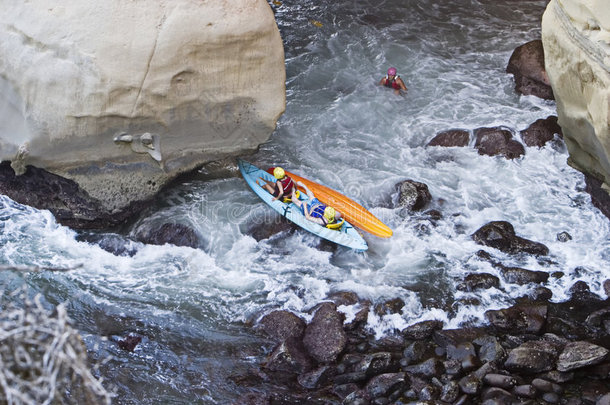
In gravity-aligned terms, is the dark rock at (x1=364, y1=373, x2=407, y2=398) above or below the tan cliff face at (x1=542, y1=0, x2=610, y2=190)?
below

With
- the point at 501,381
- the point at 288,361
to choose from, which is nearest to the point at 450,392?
the point at 501,381

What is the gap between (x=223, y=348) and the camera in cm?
830

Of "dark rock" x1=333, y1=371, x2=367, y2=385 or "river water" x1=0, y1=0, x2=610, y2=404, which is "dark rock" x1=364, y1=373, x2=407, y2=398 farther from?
"river water" x1=0, y1=0, x2=610, y2=404

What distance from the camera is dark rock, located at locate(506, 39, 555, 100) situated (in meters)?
12.7

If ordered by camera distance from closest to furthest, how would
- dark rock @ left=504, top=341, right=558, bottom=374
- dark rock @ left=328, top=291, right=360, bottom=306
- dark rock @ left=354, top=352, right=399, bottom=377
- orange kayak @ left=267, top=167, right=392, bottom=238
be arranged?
dark rock @ left=504, top=341, right=558, bottom=374 → dark rock @ left=354, top=352, right=399, bottom=377 → dark rock @ left=328, top=291, right=360, bottom=306 → orange kayak @ left=267, top=167, right=392, bottom=238

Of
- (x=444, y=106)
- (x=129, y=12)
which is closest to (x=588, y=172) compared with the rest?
(x=444, y=106)

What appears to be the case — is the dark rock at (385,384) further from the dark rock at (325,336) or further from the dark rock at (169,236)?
the dark rock at (169,236)

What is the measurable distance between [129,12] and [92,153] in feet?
6.30

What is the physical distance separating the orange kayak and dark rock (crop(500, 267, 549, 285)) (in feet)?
5.51

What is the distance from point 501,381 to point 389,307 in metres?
1.75

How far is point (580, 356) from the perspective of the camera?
7625mm

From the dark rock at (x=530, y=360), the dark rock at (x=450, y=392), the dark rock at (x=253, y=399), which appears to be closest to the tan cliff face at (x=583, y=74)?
the dark rock at (x=530, y=360)

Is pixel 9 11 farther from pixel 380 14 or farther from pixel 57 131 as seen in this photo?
pixel 380 14

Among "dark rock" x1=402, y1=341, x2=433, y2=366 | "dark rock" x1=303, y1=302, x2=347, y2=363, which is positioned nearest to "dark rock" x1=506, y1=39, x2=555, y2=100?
"dark rock" x1=402, y1=341, x2=433, y2=366
